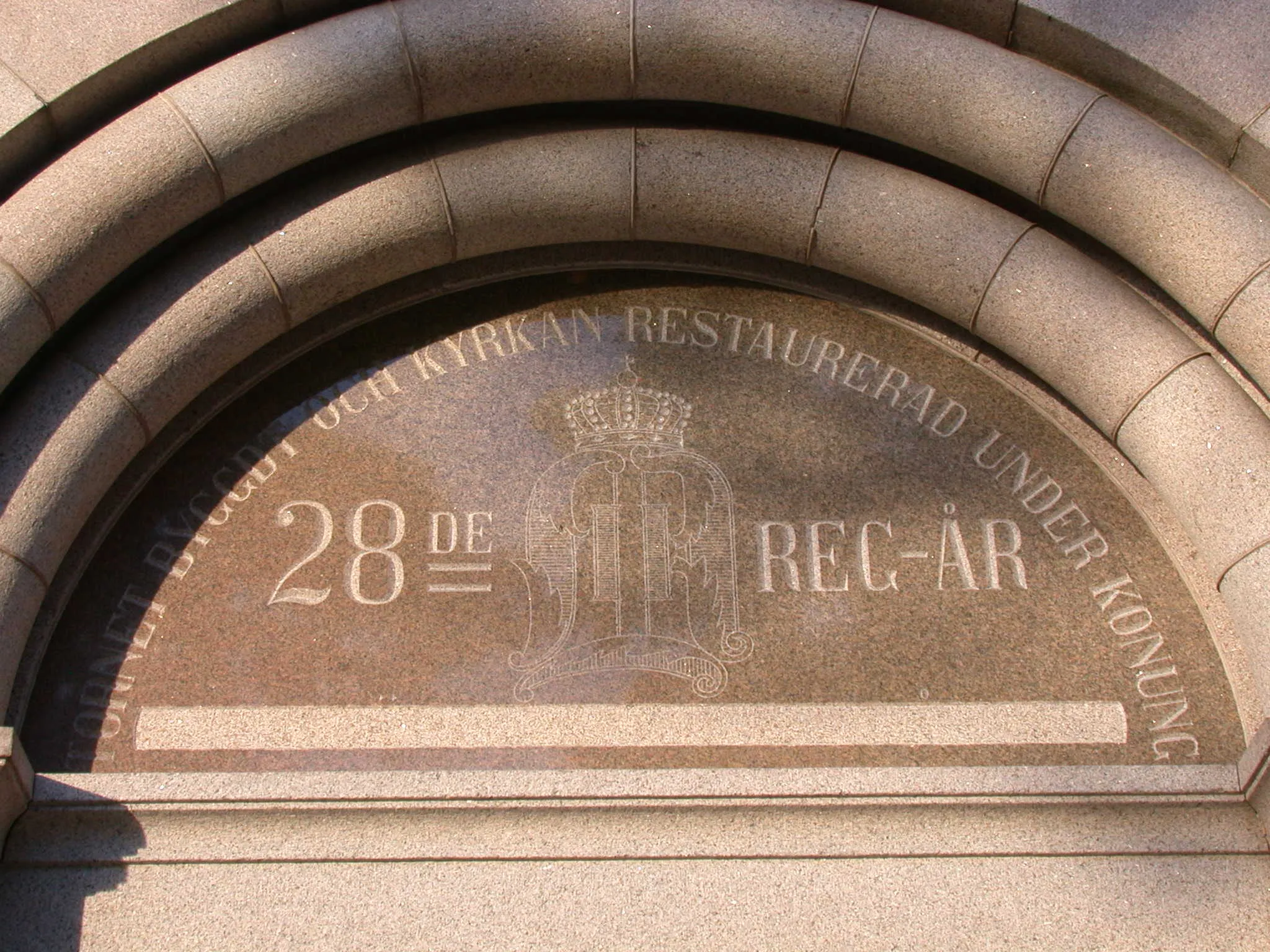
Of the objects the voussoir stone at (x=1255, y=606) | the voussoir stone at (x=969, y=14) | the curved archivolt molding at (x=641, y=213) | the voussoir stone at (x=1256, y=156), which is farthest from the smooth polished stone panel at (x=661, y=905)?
the voussoir stone at (x=969, y=14)

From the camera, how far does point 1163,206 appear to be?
17.4 ft

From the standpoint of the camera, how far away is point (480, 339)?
237 inches

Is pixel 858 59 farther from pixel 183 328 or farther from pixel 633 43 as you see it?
pixel 183 328

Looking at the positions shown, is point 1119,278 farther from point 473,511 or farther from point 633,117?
point 473,511

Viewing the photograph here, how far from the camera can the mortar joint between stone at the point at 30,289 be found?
16.8 ft

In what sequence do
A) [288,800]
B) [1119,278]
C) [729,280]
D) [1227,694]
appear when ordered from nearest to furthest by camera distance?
1. [288,800]
2. [1227,694]
3. [1119,278]
4. [729,280]

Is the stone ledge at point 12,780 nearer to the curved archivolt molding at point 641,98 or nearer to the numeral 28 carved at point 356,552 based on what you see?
the numeral 28 carved at point 356,552

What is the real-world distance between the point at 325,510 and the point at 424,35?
1.90 meters

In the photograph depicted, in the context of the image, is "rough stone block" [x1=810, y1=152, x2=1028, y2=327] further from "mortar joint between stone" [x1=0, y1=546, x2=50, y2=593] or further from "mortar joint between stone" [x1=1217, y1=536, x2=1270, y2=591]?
"mortar joint between stone" [x1=0, y1=546, x2=50, y2=593]

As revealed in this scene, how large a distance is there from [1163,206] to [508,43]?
2.57 meters

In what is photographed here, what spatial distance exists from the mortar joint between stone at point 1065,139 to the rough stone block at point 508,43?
168 cm

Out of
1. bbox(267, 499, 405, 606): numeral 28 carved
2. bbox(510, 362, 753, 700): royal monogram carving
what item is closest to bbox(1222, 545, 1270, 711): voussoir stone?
bbox(510, 362, 753, 700): royal monogram carving

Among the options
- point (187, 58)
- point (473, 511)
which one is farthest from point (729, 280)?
point (187, 58)

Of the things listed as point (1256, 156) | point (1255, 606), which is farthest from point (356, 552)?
point (1256, 156)
